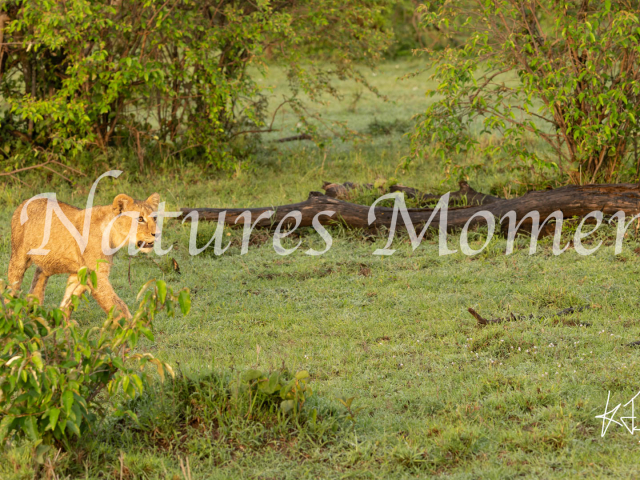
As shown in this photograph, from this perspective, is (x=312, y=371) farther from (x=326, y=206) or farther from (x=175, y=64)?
(x=175, y=64)

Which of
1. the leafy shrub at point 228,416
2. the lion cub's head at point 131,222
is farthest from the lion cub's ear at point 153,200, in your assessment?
the leafy shrub at point 228,416

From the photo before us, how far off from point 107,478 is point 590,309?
3957mm

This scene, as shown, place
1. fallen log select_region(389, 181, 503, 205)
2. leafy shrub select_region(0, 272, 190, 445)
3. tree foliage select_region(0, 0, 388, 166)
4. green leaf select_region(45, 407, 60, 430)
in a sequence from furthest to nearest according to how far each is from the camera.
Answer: tree foliage select_region(0, 0, 388, 166) → fallen log select_region(389, 181, 503, 205) → leafy shrub select_region(0, 272, 190, 445) → green leaf select_region(45, 407, 60, 430)

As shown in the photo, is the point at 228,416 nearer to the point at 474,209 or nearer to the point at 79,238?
the point at 79,238

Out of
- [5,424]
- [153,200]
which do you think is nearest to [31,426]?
[5,424]

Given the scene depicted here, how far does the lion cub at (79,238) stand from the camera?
5.69 metres

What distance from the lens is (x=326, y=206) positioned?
8438 mm

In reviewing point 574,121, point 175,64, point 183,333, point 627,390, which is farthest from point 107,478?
point 175,64

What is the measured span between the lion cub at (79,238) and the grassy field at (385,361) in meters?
0.66

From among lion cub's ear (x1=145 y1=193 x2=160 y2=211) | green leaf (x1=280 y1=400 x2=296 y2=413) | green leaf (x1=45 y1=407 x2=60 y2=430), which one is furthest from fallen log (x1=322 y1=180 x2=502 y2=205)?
green leaf (x1=45 y1=407 x2=60 y2=430)

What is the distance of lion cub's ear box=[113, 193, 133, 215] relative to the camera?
5687 millimetres

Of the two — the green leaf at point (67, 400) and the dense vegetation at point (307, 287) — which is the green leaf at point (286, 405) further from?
the green leaf at point (67, 400)
